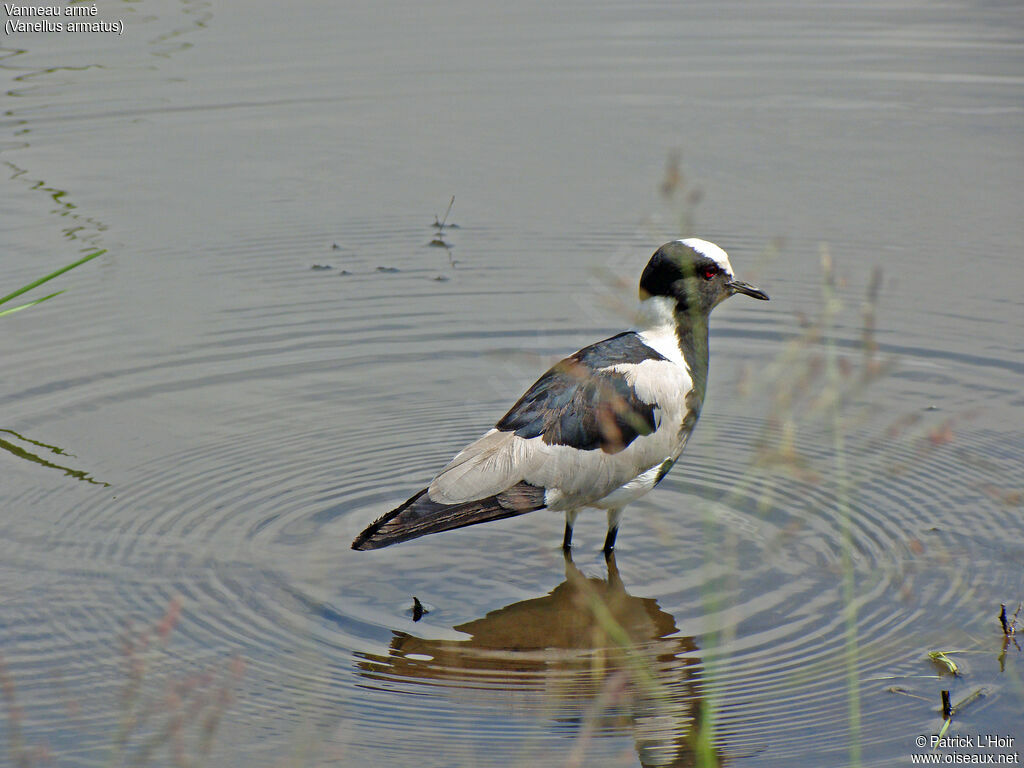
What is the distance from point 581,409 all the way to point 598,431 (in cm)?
12

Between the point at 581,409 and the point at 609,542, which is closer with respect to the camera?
the point at 581,409

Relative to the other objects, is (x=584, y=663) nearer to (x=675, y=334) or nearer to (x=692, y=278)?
(x=675, y=334)

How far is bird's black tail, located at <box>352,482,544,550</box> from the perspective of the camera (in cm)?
529

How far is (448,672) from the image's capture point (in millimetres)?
5055

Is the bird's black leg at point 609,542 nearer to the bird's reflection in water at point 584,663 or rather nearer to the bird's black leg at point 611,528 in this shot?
the bird's black leg at point 611,528

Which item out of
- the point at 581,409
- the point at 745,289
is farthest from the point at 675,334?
the point at 581,409

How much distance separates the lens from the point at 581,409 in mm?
5688

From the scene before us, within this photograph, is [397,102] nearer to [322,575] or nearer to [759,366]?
[759,366]

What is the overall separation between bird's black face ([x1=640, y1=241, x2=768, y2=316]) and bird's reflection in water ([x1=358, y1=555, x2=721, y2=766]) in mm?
1297

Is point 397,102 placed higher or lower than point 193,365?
higher

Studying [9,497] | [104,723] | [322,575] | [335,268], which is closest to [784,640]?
[322,575]

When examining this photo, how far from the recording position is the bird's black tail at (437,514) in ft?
17.3

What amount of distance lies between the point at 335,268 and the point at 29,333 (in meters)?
1.97

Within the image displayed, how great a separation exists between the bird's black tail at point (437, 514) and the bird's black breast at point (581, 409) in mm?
263
